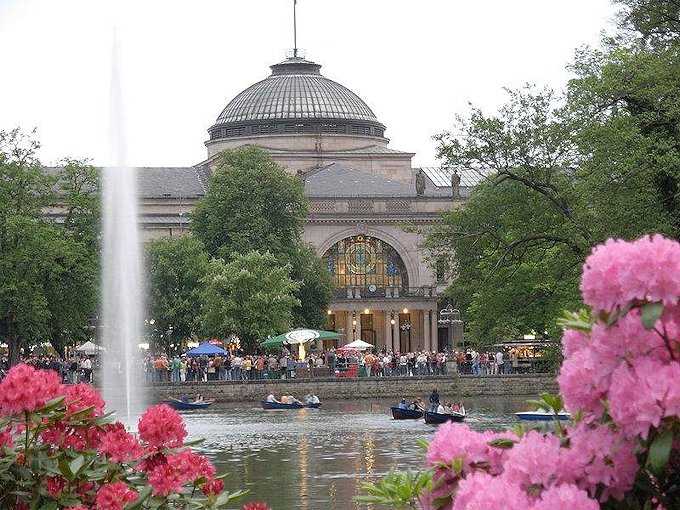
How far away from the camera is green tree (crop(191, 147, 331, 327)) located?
105000 mm

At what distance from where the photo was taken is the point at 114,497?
37.0 ft

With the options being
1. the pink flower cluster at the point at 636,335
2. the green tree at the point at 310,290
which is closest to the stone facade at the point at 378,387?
the green tree at the point at 310,290

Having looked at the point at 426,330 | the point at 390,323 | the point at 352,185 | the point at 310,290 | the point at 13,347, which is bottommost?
the point at 13,347

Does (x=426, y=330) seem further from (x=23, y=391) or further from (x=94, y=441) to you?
(x=23, y=391)

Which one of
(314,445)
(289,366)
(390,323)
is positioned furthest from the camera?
(390,323)

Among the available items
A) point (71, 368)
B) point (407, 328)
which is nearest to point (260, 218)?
point (71, 368)

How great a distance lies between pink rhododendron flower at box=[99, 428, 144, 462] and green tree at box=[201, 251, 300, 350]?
8010cm

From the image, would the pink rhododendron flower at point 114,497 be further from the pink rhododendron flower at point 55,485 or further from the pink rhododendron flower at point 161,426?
the pink rhododendron flower at point 55,485

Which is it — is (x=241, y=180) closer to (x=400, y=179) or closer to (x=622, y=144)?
(x=400, y=179)

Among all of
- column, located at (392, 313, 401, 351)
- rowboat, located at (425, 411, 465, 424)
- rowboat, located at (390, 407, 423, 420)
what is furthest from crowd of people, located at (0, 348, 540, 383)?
column, located at (392, 313, 401, 351)

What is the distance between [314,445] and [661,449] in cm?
4484

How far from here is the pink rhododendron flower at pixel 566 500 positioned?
23.5 feet

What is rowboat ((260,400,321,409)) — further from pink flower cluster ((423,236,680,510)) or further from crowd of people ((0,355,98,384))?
pink flower cluster ((423,236,680,510))

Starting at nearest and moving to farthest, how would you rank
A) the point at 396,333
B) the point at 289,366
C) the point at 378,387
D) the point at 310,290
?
1. the point at 378,387
2. the point at 289,366
3. the point at 310,290
4. the point at 396,333
